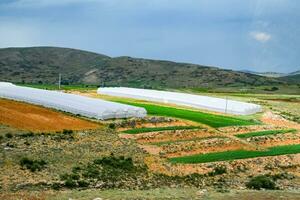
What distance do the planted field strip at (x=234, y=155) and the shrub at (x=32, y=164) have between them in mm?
10470

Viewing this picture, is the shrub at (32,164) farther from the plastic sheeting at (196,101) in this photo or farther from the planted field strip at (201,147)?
the plastic sheeting at (196,101)

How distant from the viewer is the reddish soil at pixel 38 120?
48.5 meters

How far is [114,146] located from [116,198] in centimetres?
1440

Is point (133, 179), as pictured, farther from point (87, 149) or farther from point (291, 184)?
point (291, 184)

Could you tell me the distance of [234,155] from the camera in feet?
146

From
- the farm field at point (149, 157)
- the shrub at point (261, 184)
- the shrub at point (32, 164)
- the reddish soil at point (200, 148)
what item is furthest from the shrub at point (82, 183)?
the reddish soil at point (200, 148)

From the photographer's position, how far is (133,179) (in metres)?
35.7

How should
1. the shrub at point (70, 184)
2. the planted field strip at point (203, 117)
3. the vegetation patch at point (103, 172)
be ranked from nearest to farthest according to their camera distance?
1. the shrub at point (70, 184)
2. the vegetation patch at point (103, 172)
3. the planted field strip at point (203, 117)

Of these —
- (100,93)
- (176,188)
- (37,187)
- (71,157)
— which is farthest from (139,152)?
(100,93)

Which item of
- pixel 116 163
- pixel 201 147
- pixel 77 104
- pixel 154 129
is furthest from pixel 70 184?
pixel 77 104

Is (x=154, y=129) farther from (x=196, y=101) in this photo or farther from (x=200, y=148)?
(x=196, y=101)

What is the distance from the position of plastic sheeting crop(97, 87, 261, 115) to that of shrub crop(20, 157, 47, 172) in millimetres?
37190

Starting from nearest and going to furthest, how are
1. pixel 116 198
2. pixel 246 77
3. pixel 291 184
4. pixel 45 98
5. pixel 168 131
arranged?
pixel 116 198
pixel 291 184
pixel 168 131
pixel 45 98
pixel 246 77

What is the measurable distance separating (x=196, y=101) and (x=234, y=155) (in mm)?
31923
